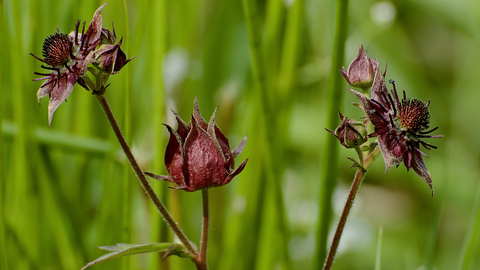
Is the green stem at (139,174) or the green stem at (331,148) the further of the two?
the green stem at (331,148)

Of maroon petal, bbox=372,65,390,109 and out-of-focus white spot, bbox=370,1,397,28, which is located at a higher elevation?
out-of-focus white spot, bbox=370,1,397,28

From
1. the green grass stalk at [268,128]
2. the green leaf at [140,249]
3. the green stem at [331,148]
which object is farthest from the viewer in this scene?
the green grass stalk at [268,128]

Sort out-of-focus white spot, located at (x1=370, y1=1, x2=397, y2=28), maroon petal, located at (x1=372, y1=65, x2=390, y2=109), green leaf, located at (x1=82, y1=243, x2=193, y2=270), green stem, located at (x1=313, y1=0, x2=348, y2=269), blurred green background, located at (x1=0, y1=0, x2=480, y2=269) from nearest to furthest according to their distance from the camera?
1. green leaf, located at (x1=82, y1=243, x2=193, y2=270)
2. maroon petal, located at (x1=372, y1=65, x2=390, y2=109)
3. green stem, located at (x1=313, y1=0, x2=348, y2=269)
4. blurred green background, located at (x1=0, y1=0, x2=480, y2=269)
5. out-of-focus white spot, located at (x1=370, y1=1, x2=397, y2=28)

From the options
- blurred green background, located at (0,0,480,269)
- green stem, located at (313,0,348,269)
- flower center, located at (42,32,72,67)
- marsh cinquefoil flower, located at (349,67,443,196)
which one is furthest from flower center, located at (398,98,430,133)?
flower center, located at (42,32,72,67)

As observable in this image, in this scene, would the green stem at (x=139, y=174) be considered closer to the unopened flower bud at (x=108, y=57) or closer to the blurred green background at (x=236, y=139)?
the unopened flower bud at (x=108, y=57)

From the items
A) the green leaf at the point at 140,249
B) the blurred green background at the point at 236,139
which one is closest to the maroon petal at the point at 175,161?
the green leaf at the point at 140,249

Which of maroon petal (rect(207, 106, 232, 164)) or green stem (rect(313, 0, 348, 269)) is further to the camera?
green stem (rect(313, 0, 348, 269))

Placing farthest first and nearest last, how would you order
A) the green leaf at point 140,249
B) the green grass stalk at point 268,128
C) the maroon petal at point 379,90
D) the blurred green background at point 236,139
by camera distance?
the blurred green background at point 236,139 < the green grass stalk at point 268,128 < the maroon petal at point 379,90 < the green leaf at point 140,249

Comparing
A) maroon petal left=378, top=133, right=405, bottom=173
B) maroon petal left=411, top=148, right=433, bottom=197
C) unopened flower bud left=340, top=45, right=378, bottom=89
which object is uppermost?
unopened flower bud left=340, top=45, right=378, bottom=89

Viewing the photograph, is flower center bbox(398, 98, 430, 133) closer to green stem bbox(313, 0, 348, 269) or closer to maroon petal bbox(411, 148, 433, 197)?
maroon petal bbox(411, 148, 433, 197)
